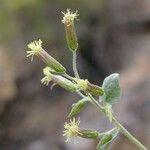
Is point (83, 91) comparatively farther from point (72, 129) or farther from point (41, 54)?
point (41, 54)

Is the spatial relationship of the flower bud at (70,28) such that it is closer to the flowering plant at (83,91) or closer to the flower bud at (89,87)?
the flowering plant at (83,91)

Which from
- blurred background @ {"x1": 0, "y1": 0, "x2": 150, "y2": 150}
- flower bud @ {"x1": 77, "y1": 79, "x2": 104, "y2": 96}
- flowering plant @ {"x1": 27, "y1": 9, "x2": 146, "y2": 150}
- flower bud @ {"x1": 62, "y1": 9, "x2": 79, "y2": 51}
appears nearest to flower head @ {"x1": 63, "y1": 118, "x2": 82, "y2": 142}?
flowering plant @ {"x1": 27, "y1": 9, "x2": 146, "y2": 150}

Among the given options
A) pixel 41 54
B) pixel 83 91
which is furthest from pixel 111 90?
pixel 41 54

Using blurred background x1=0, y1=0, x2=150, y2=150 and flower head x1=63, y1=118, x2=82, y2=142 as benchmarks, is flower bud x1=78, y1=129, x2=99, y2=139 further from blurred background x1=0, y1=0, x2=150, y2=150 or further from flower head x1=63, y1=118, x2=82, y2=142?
blurred background x1=0, y1=0, x2=150, y2=150

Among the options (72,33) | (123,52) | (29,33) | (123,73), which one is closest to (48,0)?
(29,33)

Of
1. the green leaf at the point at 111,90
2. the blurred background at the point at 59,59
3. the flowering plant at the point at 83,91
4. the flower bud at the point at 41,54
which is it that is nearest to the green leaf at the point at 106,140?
the flowering plant at the point at 83,91

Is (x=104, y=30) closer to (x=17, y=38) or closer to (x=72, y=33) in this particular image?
(x=17, y=38)
